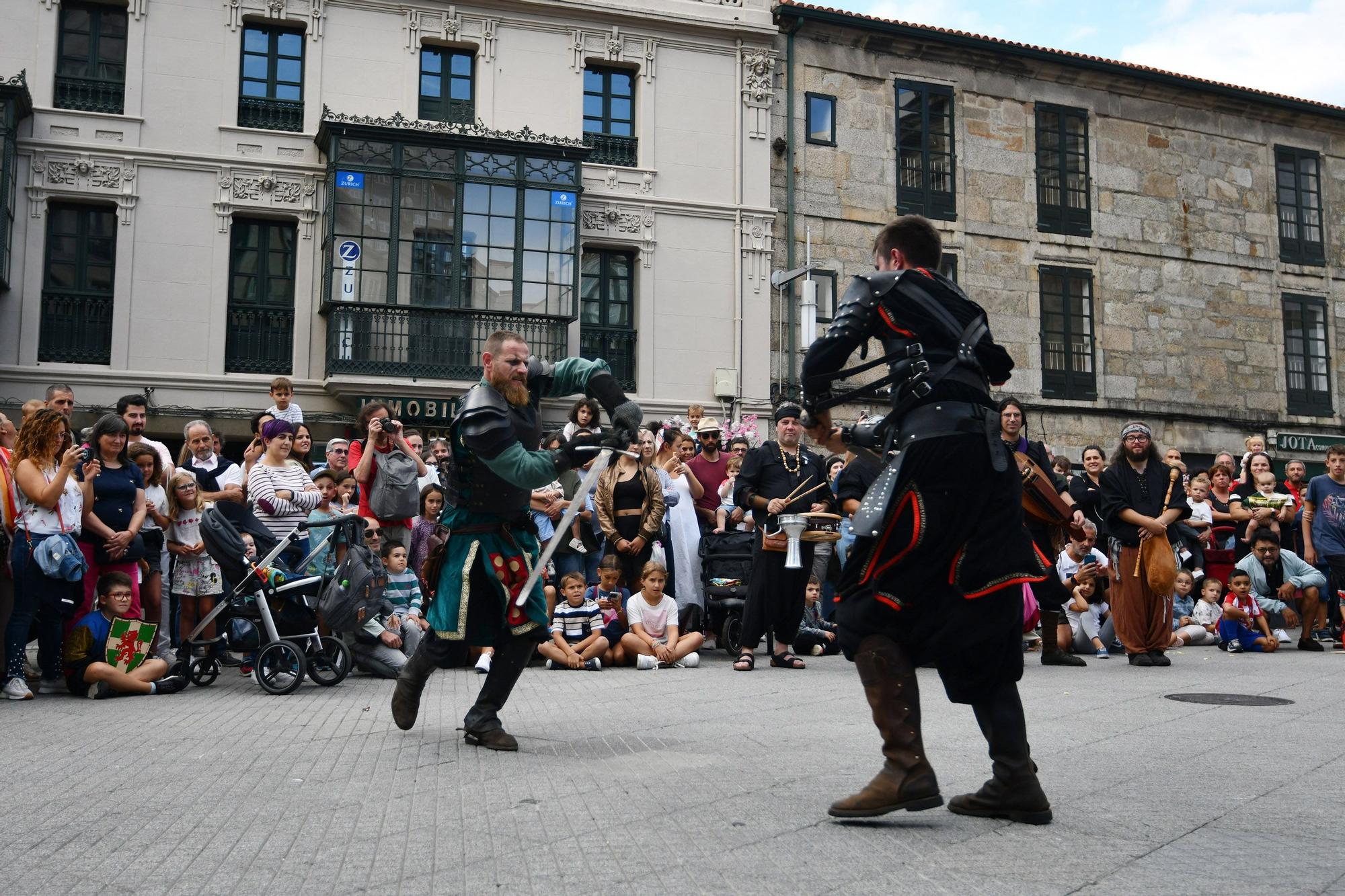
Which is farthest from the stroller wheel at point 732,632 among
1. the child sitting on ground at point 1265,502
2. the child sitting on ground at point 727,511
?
the child sitting on ground at point 1265,502

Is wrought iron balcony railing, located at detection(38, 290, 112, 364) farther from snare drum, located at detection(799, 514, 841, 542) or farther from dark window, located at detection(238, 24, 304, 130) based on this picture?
snare drum, located at detection(799, 514, 841, 542)

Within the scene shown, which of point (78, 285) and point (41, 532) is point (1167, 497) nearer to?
point (41, 532)

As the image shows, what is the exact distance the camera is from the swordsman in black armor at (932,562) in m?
4.00

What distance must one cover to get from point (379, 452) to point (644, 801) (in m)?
6.76

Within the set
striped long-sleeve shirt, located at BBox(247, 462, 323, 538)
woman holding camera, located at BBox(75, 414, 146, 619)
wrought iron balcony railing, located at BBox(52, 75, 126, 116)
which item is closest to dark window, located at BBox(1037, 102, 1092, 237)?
wrought iron balcony railing, located at BBox(52, 75, 126, 116)

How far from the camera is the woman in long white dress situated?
38.2 feet

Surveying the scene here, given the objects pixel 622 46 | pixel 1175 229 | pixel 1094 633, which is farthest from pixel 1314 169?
pixel 1094 633

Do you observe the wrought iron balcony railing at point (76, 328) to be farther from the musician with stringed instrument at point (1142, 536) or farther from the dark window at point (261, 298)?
the musician with stringed instrument at point (1142, 536)

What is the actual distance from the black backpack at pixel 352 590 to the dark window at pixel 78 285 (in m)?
13.1

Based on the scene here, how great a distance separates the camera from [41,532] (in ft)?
27.5

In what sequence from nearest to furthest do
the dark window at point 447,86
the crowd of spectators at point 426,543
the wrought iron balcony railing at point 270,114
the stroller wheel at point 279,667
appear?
the crowd of spectators at point 426,543 < the stroller wheel at point 279,667 < the wrought iron balcony railing at point 270,114 < the dark window at point 447,86

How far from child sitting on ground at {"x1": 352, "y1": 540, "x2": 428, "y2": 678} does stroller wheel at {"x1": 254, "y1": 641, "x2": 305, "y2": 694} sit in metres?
0.96

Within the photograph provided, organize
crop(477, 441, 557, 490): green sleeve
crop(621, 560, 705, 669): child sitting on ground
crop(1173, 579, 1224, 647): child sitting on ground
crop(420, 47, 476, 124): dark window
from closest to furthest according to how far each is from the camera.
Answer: crop(477, 441, 557, 490): green sleeve → crop(621, 560, 705, 669): child sitting on ground → crop(1173, 579, 1224, 647): child sitting on ground → crop(420, 47, 476, 124): dark window

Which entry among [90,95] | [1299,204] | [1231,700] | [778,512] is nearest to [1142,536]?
[1231,700]
